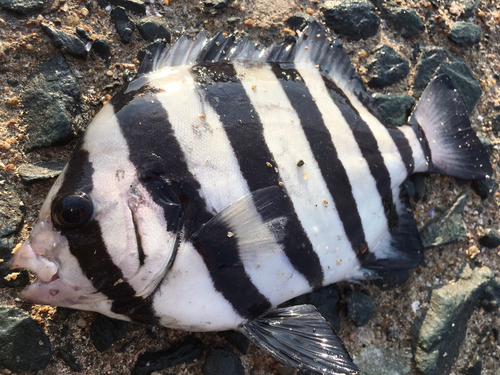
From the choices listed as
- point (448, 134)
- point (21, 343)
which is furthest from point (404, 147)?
point (21, 343)

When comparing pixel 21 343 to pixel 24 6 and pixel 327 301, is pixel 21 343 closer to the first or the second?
pixel 327 301

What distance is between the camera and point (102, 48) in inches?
84.7

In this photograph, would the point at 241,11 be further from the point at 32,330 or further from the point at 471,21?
the point at 32,330

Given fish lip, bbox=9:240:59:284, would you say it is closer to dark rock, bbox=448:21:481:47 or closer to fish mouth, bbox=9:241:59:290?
fish mouth, bbox=9:241:59:290

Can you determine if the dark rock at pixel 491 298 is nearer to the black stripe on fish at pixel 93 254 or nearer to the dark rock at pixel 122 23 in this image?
the black stripe on fish at pixel 93 254

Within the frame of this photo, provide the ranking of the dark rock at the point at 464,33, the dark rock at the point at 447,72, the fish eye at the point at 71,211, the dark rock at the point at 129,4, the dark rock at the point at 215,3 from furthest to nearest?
1. the dark rock at the point at 464,33
2. the dark rock at the point at 447,72
3. the dark rock at the point at 215,3
4. the dark rock at the point at 129,4
5. the fish eye at the point at 71,211

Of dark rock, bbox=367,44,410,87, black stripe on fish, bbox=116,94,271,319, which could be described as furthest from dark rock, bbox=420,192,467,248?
black stripe on fish, bbox=116,94,271,319

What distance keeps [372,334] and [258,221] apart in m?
1.15

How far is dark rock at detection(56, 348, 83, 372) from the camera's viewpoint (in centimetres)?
178

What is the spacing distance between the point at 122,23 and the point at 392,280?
2.14 metres

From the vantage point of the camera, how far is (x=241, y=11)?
2.46 meters

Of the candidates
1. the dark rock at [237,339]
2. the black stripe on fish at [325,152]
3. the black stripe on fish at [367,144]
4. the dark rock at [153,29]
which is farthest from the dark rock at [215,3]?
the dark rock at [237,339]

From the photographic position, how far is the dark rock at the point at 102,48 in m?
2.15

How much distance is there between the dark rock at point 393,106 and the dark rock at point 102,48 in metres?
1.61
